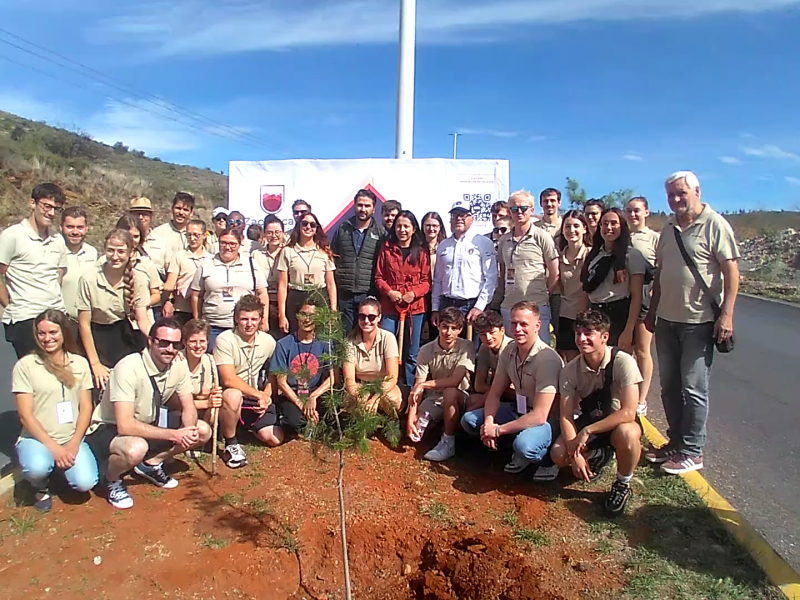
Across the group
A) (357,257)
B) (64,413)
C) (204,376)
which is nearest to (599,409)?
(357,257)

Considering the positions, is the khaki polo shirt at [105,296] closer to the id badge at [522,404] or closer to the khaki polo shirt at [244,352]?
the khaki polo shirt at [244,352]

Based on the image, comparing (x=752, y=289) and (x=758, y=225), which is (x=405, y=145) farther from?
(x=758, y=225)

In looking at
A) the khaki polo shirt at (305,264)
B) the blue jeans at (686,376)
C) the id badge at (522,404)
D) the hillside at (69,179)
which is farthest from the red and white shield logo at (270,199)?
the hillside at (69,179)

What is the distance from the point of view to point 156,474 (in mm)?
4492

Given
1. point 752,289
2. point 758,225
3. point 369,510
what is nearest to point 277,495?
point 369,510

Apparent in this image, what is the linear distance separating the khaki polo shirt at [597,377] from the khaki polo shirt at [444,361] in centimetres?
90

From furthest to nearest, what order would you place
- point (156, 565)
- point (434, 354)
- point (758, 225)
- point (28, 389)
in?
point (758, 225) < point (434, 354) < point (28, 389) < point (156, 565)

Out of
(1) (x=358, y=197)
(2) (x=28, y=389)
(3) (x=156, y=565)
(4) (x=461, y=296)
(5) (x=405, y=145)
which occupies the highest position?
(5) (x=405, y=145)

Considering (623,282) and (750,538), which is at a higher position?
(623,282)

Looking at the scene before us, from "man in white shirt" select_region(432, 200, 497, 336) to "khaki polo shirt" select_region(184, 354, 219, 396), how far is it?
2.24 m

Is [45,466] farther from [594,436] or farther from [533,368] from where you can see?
[594,436]

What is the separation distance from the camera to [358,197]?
5.96 m

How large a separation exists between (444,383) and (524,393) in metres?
0.73

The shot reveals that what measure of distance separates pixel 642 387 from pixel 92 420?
4.52 metres
